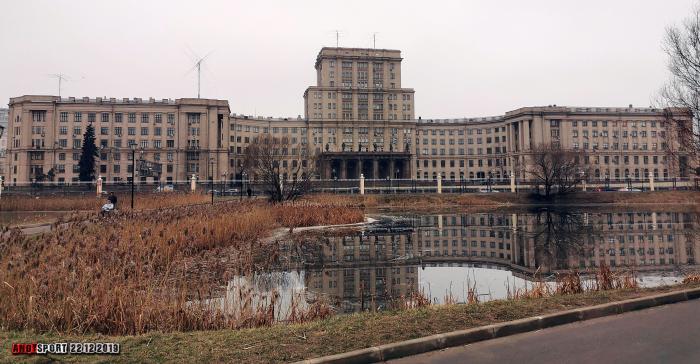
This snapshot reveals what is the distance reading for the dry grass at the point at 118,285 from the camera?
6102mm

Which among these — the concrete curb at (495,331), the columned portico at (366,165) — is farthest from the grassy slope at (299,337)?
the columned portico at (366,165)

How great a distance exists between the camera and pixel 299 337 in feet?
18.4

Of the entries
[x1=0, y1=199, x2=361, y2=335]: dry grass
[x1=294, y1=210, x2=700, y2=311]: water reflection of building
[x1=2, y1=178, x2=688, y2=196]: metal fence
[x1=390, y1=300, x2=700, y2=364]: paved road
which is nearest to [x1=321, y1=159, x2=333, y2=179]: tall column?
[x1=2, y1=178, x2=688, y2=196]: metal fence

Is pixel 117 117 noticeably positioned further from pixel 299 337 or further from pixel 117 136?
pixel 299 337

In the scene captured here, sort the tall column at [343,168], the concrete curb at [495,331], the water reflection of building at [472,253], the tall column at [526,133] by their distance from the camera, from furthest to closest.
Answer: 1. the tall column at [526,133]
2. the tall column at [343,168]
3. the water reflection of building at [472,253]
4. the concrete curb at [495,331]

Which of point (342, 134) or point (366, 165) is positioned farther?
point (342, 134)

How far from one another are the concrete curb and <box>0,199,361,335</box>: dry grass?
6.69 feet

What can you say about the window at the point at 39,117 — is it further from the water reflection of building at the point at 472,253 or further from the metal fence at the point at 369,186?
the water reflection of building at the point at 472,253

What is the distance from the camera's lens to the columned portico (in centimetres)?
9850

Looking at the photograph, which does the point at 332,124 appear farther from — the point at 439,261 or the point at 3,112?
the point at 3,112

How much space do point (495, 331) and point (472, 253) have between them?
1064cm

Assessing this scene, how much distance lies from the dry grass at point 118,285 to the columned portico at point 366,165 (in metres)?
84.1

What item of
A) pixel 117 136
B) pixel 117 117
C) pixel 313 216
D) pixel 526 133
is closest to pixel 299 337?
pixel 313 216

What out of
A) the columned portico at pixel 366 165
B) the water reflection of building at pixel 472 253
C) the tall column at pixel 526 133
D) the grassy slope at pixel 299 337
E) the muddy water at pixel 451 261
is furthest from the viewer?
the tall column at pixel 526 133
